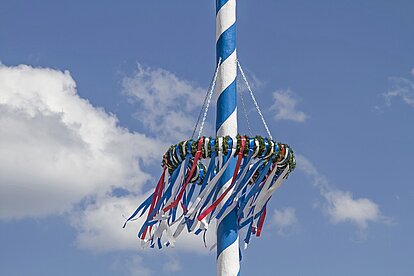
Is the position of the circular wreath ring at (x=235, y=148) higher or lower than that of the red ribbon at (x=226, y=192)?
higher

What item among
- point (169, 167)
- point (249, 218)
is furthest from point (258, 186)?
point (169, 167)

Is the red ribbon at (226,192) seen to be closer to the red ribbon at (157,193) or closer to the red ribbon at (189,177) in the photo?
the red ribbon at (189,177)

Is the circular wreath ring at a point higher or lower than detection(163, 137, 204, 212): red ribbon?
higher

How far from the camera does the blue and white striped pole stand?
16.6 metres

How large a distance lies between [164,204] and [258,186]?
2.01 m

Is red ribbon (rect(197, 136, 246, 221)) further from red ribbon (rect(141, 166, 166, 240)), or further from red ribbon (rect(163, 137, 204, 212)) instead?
red ribbon (rect(141, 166, 166, 240))

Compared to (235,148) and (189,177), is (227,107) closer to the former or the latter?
(235,148)

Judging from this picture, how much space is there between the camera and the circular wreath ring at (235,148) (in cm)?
1652

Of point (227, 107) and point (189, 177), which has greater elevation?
point (227, 107)

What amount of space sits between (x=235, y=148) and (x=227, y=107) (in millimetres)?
1112

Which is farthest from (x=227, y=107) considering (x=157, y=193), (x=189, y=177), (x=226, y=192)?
(x=157, y=193)

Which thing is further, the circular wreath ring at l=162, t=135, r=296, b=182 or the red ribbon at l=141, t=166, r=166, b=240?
the red ribbon at l=141, t=166, r=166, b=240

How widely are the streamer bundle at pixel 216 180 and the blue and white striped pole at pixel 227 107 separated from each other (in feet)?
0.78

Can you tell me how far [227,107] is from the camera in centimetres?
1728
